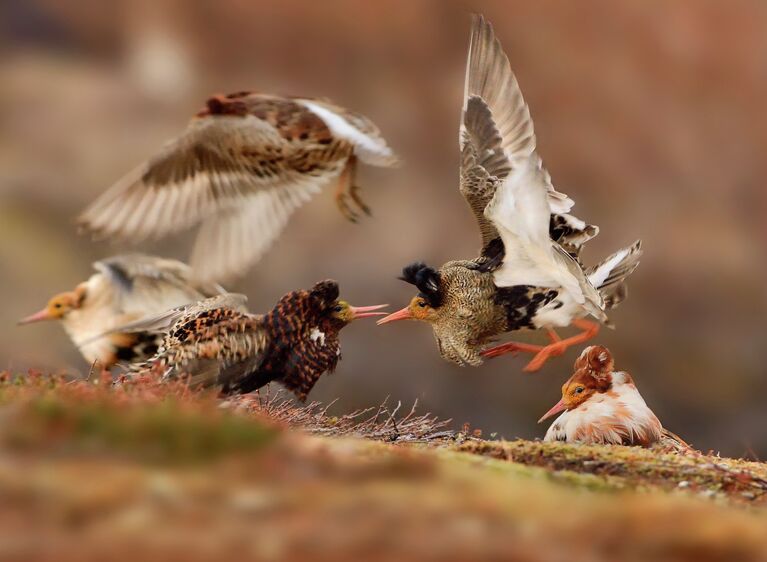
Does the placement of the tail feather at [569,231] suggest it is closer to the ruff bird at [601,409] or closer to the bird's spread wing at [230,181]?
the ruff bird at [601,409]

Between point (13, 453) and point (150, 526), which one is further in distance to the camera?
point (13, 453)

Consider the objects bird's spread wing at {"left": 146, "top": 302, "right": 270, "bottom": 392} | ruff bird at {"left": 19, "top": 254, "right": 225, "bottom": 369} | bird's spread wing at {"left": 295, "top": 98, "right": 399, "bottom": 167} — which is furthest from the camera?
ruff bird at {"left": 19, "top": 254, "right": 225, "bottom": 369}

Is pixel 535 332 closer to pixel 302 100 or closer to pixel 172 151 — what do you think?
pixel 302 100

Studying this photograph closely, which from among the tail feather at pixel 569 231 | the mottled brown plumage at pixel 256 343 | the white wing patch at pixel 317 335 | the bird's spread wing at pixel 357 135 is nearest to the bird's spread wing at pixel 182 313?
the mottled brown plumage at pixel 256 343

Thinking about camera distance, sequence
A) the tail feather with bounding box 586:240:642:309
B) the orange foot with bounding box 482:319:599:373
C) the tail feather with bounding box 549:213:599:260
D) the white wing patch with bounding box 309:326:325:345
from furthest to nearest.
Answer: the tail feather with bounding box 586:240:642:309 → the orange foot with bounding box 482:319:599:373 → the tail feather with bounding box 549:213:599:260 → the white wing patch with bounding box 309:326:325:345

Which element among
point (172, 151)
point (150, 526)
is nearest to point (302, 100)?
point (172, 151)

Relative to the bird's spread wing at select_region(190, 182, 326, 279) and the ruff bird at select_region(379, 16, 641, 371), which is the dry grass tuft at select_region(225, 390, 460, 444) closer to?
the ruff bird at select_region(379, 16, 641, 371)

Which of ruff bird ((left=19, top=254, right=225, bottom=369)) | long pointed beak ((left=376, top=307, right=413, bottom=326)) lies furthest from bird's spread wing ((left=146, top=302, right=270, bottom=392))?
ruff bird ((left=19, top=254, right=225, bottom=369))
